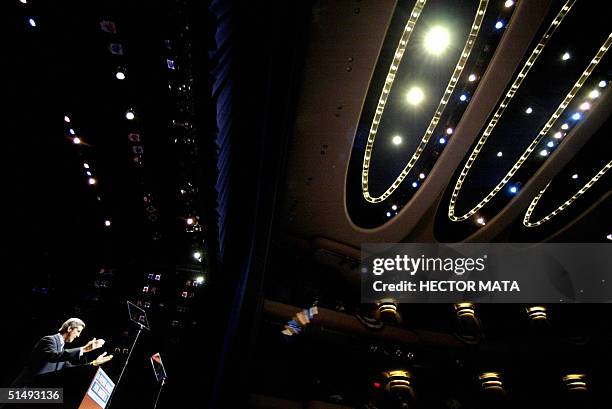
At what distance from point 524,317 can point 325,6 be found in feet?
30.3

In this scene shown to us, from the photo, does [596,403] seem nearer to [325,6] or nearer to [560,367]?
[560,367]

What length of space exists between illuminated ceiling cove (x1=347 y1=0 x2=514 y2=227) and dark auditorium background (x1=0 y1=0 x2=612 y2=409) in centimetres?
4

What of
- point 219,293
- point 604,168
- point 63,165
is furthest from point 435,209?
point 63,165

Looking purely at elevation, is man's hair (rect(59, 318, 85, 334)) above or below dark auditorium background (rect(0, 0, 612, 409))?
below

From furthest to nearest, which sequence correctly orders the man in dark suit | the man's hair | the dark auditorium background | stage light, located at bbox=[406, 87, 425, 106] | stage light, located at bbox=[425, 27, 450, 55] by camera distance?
1. stage light, located at bbox=[406, 87, 425, 106]
2. stage light, located at bbox=[425, 27, 450, 55]
3. the dark auditorium background
4. the man's hair
5. the man in dark suit

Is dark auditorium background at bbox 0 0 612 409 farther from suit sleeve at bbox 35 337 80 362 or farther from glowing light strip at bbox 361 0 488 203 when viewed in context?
suit sleeve at bbox 35 337 80 362

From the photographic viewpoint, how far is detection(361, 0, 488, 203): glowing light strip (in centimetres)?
525

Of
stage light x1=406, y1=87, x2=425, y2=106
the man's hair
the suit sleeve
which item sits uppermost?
stage light x1=406, y1=87, x2=425, y2=106

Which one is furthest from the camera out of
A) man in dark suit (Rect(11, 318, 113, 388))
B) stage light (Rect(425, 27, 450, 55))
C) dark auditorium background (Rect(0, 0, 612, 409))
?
stage light (Rect(425, 27, 450, 55))

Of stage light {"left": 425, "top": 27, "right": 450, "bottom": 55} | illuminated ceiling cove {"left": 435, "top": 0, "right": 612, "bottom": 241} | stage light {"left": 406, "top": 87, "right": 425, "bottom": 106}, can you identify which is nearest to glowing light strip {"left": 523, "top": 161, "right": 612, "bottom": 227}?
illuminated ceiling cove {"left": 435, "top": 0, "right": 612, "bottom": 241}

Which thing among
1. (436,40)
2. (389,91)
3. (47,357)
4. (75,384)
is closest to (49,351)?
(47,357)

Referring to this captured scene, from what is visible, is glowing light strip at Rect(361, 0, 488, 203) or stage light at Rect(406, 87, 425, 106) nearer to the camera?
glowing light strip at Rect(361, 0, 488, 203)

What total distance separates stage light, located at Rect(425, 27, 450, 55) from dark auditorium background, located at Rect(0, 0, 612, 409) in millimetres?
33

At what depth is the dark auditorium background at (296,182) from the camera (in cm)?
385
